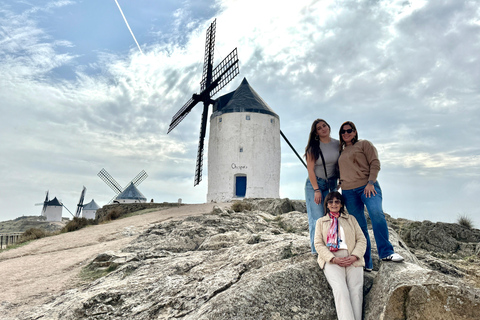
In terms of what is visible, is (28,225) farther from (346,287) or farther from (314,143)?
(346,287)

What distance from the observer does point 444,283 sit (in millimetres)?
3359

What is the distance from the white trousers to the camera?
366 cm

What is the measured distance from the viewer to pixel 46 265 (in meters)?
8.84

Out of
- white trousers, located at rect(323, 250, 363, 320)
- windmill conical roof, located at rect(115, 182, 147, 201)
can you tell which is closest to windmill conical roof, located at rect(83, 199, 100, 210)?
windmill conical roof, located at rect(115, 182, 147, 201)

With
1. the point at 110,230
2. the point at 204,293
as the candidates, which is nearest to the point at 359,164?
the point at 204,293

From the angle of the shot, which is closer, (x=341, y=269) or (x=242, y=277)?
(x=341, y=269)

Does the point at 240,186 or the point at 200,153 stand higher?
the point at 200,153

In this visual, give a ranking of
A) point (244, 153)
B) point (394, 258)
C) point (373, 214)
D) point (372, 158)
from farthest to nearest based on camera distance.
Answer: point (244, 153), point (372, 158), point (373, 214), point (394, 258)

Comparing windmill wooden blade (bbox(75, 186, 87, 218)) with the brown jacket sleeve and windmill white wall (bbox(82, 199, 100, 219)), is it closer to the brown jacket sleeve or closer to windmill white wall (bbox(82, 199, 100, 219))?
windmill white wall (bbox(82, 199, 100, 219))

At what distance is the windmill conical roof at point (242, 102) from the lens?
23281 mm

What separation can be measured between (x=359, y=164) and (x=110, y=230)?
10482mm

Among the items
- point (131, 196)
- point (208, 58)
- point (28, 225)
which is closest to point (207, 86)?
point (208, 58)

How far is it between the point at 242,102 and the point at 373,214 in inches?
775

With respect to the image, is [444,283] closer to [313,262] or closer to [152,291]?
[313,262]
